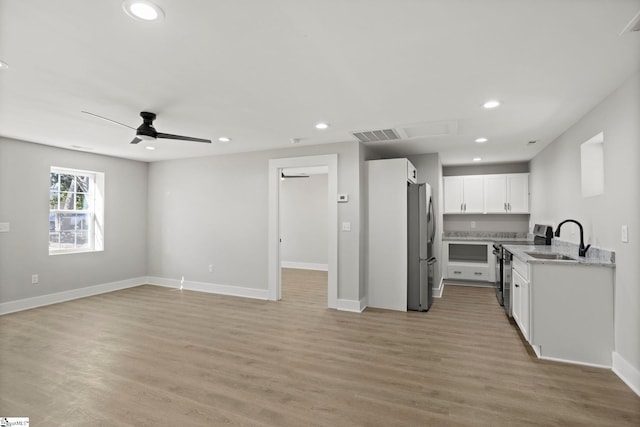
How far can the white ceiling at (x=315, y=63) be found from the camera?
1.75 metres

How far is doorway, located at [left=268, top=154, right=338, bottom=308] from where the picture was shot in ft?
15.5

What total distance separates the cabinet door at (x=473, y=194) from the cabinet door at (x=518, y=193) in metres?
0.51

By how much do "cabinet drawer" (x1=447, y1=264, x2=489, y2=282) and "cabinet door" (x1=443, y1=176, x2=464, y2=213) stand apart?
123cm

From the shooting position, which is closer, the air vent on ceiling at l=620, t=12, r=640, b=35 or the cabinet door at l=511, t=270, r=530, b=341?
the air vent on ceiling at l=620, t=12, r=640, b=35

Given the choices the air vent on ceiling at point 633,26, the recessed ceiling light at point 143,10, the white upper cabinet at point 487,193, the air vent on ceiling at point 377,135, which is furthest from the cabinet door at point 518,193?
the recessed ceiling light at point 143,10

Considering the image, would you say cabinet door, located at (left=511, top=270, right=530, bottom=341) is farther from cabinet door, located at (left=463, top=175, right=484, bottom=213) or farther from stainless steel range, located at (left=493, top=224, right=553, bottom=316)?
cabinet door, located at (left=463, top=175, right=484, bottom=213)

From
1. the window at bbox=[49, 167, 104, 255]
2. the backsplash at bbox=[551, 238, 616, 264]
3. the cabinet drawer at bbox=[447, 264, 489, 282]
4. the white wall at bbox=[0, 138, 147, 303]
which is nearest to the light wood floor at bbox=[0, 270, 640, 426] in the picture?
the white wall at bbox=[0, 138, 147, 303]

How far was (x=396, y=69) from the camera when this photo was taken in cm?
242

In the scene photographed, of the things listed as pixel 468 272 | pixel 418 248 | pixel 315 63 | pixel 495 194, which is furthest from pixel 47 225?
pixel 495 194

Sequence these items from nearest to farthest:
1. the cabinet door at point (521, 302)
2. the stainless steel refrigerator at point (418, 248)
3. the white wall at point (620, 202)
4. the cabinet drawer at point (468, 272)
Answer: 1. the white wall at point (620, 202)
2. the cabinet door at point (521, 302)
3. the stainless steel refrigerator at point (418, 248)
4. the cabinet drawer at point (468, 272)

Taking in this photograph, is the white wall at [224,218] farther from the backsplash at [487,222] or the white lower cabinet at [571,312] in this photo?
the backsplash at [487,222]

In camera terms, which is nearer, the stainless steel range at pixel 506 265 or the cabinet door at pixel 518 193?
the stainless steel range at pixel 506 265

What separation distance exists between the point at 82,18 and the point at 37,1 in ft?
0.63

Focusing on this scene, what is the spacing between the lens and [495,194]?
6.54m
